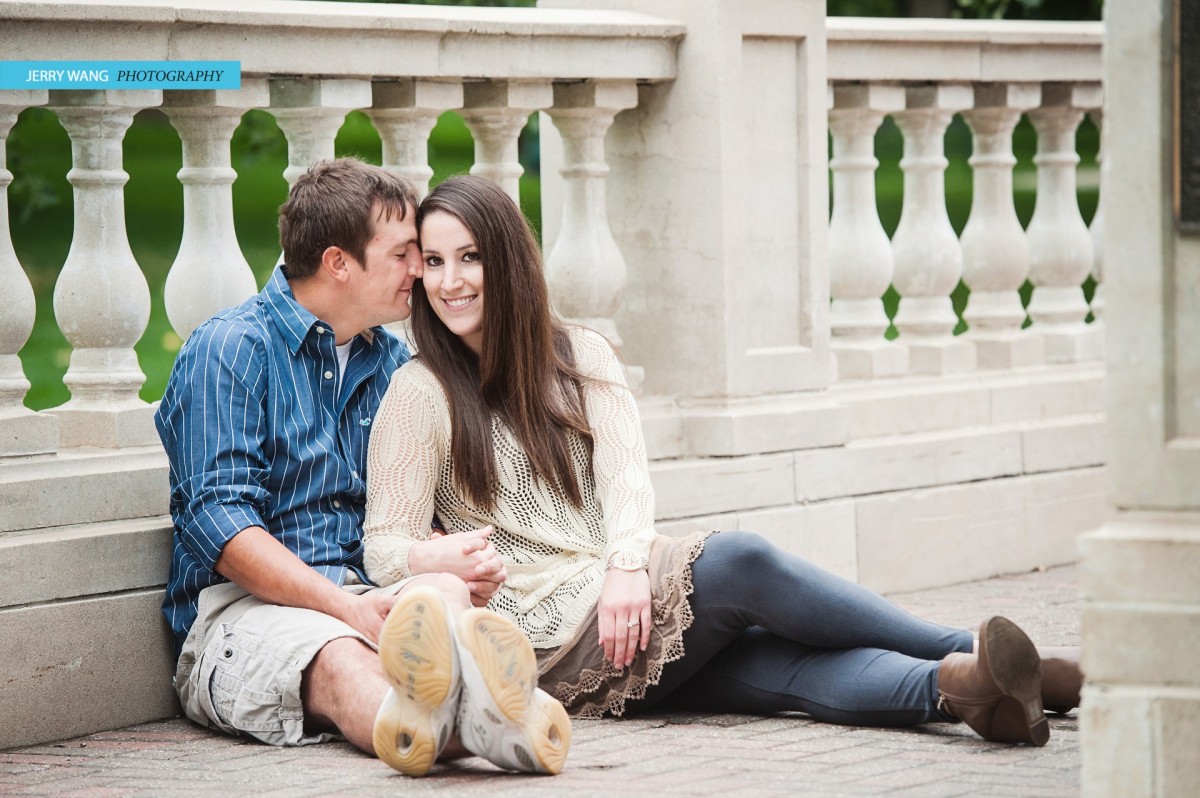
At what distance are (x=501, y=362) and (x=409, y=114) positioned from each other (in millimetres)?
1130


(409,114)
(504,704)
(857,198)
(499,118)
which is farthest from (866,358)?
(504,704)

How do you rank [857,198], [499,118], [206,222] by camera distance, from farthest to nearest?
[857,198] → [499,118] → [206,222]

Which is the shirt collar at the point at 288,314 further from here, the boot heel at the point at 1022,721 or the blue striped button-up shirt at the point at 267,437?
the boot heel at the point at 1022,721

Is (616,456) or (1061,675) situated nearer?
(1061,675)

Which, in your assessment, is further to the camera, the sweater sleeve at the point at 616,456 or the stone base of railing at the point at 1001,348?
the stone base of railing at the point at 1001,348

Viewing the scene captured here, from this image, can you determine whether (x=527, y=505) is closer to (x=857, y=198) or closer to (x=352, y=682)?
(x=352, y=682)

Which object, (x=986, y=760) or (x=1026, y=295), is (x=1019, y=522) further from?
(x=1026, y=295)

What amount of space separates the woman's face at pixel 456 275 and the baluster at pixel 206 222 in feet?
2.19

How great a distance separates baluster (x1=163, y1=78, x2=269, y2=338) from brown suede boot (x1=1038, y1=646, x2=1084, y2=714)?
228 cm

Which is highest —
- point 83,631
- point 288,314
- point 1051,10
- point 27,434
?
point 1051,10

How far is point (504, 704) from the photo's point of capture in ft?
12.8

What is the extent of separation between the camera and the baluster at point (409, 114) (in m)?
5.47

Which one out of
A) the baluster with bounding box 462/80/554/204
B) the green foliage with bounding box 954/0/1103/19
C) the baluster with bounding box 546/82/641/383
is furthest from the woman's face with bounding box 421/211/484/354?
the green foliage with bounding box 954/0/1103/19

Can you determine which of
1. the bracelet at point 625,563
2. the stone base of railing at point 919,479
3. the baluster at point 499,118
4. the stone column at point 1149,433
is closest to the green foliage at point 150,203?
A: the stone base of railing at point 919,479
